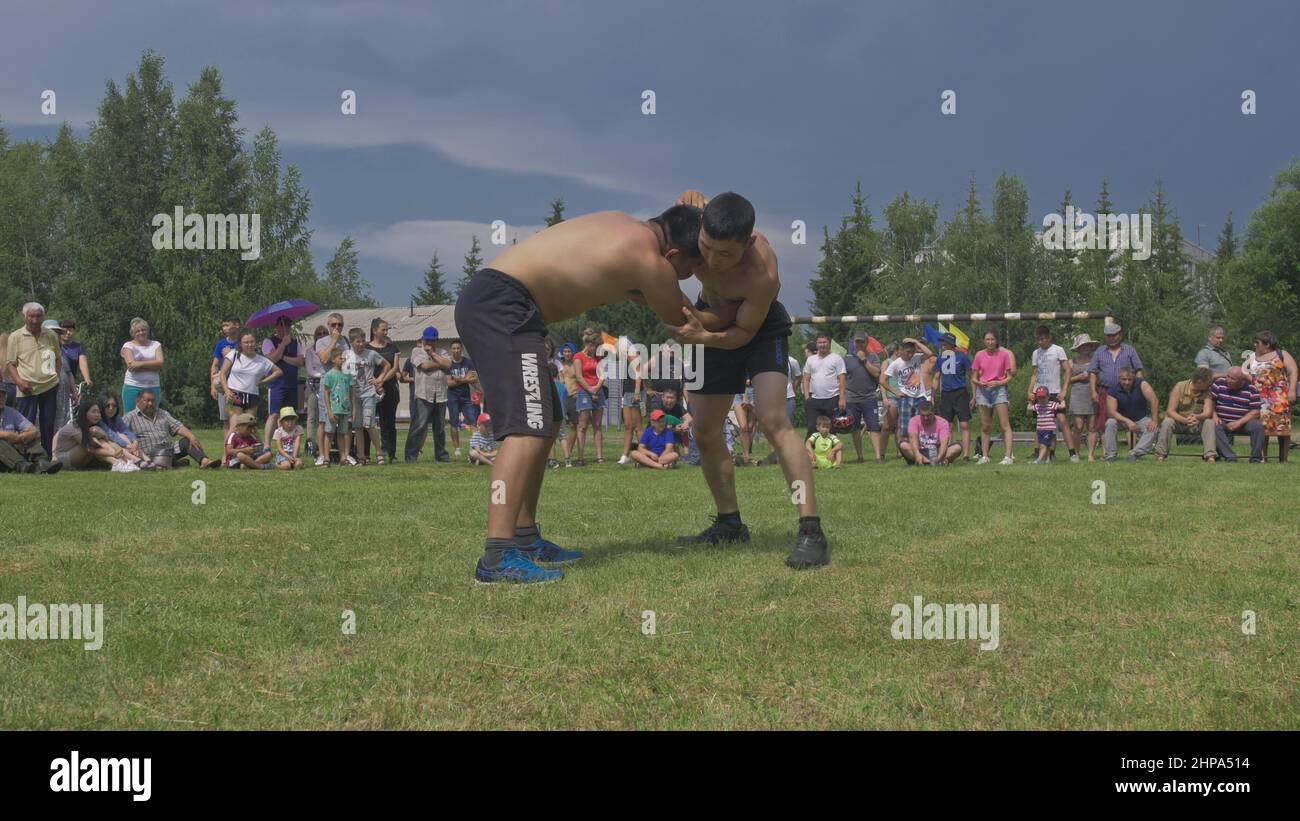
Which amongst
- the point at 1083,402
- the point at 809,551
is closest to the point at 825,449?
the point at 1083,402

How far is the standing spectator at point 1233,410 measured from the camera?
14828 mm

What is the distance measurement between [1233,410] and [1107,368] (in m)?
1.78

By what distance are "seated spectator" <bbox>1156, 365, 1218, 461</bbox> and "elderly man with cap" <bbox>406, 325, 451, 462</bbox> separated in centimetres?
1036

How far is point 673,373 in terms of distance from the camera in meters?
16.4

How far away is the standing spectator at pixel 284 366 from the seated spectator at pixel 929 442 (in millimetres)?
8876

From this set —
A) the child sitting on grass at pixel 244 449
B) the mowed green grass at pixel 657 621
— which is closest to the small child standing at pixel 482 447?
the child sitting on grass at pixel 244 449

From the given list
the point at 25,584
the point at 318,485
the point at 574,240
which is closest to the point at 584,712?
the point at 574,240

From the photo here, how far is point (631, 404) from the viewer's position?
15.9 metres

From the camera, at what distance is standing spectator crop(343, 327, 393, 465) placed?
1455 centimetres

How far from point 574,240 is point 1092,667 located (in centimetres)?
300

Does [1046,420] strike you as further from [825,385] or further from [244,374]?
[244,374]

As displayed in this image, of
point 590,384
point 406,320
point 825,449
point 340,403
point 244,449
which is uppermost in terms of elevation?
point 406,320

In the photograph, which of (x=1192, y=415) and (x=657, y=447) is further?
(x=1192, y=415)
